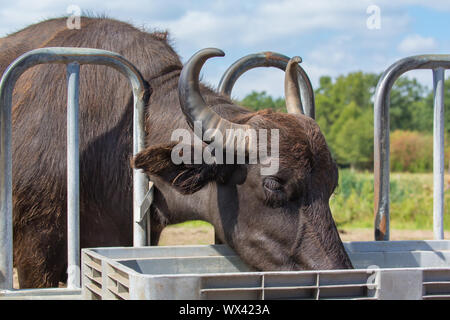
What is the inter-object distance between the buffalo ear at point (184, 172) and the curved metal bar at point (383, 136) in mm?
1067

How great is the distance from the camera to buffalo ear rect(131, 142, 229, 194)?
365cm


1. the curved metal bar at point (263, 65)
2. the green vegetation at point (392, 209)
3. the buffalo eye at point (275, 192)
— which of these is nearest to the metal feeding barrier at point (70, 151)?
the buffalo eye at point (275, 192)

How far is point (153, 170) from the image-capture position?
3629 millimetres

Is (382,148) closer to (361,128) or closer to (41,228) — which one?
(41,228)

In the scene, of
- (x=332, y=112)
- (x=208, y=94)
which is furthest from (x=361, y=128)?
(x=208, y=94)

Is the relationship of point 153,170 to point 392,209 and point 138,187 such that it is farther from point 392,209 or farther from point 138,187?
point 392,209

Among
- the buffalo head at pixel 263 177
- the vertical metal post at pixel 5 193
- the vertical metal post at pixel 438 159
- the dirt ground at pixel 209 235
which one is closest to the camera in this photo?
the vertical metal post at pixel 5 193

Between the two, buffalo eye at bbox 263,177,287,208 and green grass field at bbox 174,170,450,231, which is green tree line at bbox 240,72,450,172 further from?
buffalo eye at bbox 263,177,287,208

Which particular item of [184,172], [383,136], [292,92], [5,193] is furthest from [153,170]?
[383,136]

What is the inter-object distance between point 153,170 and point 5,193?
87 centimetres

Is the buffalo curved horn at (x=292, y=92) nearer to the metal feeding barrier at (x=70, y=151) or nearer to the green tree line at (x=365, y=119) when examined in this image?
the metal feeding barrier at (x=70, y=151)

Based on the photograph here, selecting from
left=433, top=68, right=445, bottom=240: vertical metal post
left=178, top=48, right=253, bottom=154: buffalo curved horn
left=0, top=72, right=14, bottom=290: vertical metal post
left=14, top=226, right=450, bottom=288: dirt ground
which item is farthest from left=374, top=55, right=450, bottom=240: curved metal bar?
left=14, top=226, right=450, bottom=288: dirt ground

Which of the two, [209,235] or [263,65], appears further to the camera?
[209,235]

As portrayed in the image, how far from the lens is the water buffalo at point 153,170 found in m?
→ 3.60
